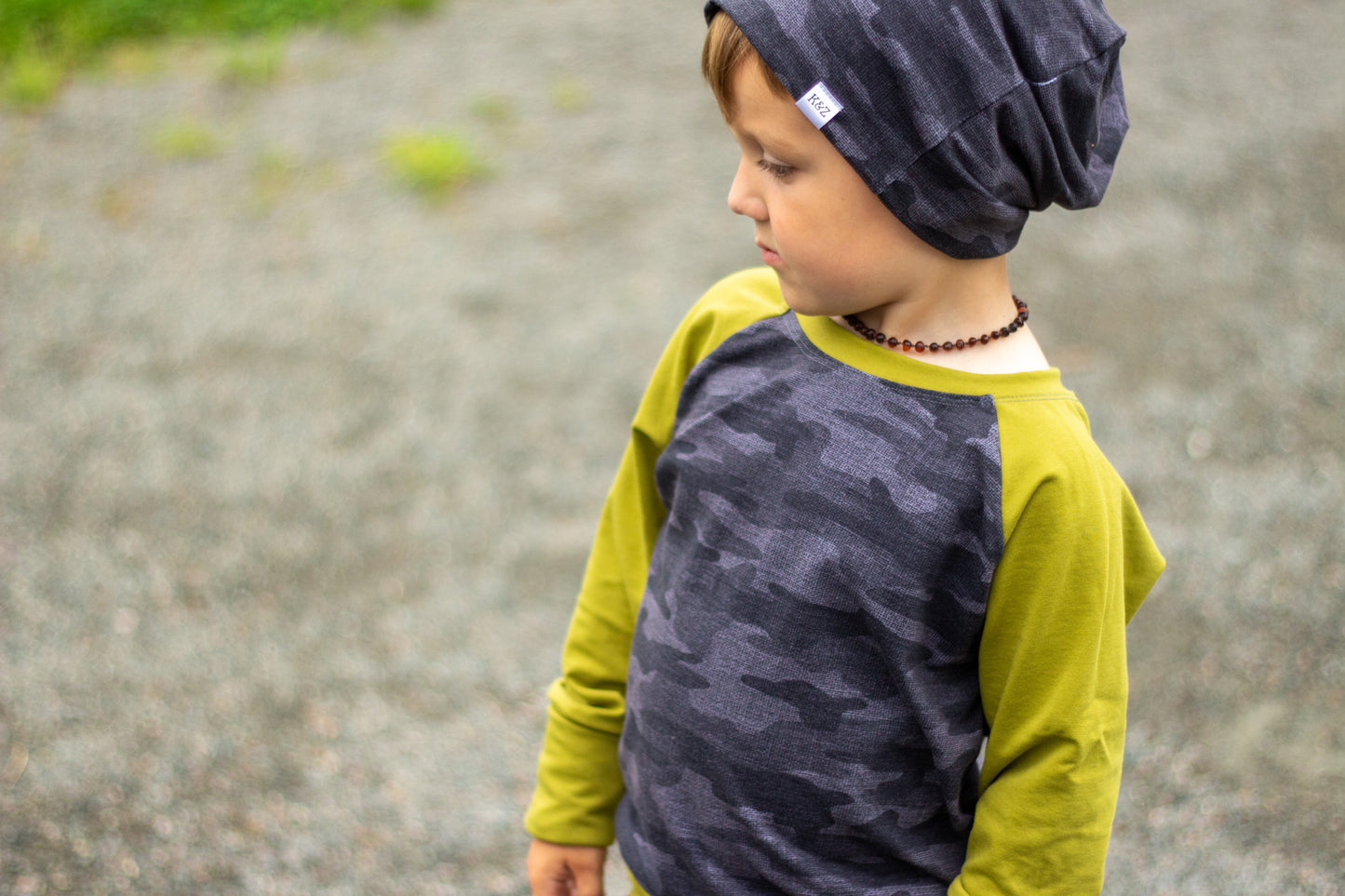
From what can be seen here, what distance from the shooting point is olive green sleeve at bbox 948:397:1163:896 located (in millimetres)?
1104

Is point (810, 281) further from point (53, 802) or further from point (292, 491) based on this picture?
point (292, 491)

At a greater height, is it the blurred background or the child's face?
the child's face

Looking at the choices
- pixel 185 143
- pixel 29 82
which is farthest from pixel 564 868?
pixel 29 82

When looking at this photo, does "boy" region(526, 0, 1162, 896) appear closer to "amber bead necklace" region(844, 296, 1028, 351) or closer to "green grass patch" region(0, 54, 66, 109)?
"amber bead necklace" region(844, 296, 1028, 351)

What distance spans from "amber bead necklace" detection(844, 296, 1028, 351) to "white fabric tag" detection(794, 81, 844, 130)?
244 mm

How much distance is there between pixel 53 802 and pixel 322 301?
2034 mm

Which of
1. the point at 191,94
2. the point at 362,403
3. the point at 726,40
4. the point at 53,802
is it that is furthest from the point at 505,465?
the point at 191,94

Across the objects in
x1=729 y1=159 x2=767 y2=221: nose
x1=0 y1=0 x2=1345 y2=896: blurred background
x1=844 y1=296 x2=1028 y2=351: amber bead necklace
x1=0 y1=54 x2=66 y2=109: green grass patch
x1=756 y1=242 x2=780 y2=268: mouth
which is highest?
x1=0 y1=54 x2=66 y2=109: green grass patch

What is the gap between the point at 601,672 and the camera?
5.10 feet

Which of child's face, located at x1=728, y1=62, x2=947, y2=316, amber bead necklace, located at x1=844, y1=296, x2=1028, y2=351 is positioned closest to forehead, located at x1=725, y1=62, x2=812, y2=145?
child's face, located at x1=728, y1=62, x2=947, y2=316

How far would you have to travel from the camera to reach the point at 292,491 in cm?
336

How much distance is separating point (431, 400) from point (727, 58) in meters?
2.70

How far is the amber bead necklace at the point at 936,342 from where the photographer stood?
119 cm

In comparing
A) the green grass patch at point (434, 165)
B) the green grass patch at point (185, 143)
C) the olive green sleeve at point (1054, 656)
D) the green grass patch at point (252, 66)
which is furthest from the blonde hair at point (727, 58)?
the green grass patch at point (252, 66)
